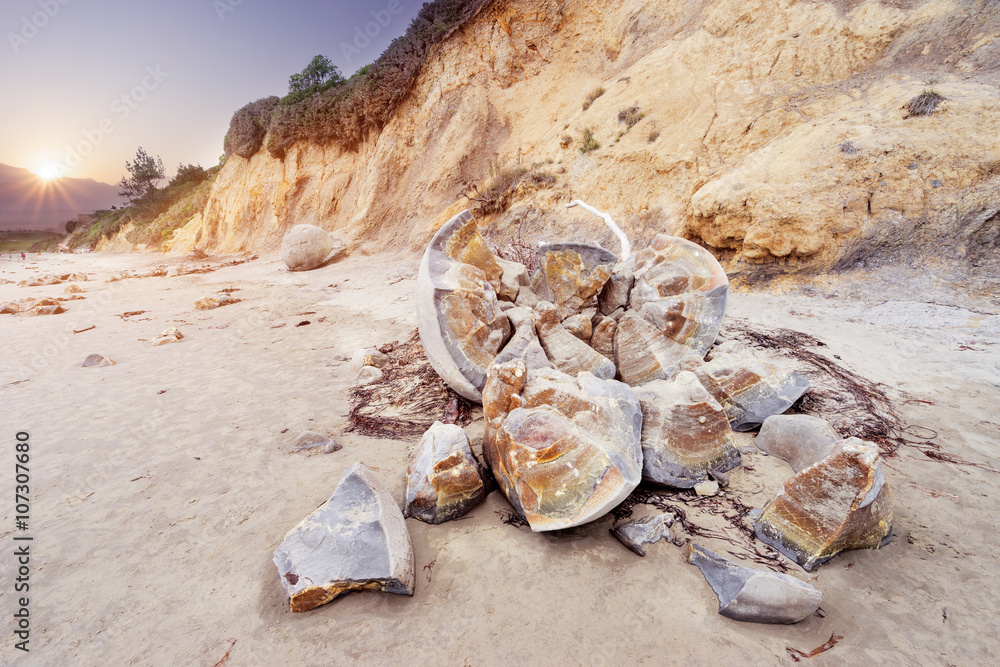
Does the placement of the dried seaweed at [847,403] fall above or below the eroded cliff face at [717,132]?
below

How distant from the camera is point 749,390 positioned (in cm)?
268

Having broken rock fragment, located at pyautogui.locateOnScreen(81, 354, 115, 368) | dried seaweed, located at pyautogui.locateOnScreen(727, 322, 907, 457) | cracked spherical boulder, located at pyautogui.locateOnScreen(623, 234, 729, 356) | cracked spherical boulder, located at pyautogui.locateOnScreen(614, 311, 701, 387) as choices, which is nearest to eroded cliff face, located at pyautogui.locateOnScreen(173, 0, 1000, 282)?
dried seaweed, located at pyautogui.locateOnScreen(727, 322, 907, 457)

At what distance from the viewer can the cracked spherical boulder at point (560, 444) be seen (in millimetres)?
1816

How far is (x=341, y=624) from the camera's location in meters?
1.54

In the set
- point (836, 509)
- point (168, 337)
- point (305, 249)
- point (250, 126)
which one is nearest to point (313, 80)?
point (250, 126)

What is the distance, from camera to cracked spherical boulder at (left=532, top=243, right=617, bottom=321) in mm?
3689

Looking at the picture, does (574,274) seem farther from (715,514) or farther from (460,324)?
(715,514)

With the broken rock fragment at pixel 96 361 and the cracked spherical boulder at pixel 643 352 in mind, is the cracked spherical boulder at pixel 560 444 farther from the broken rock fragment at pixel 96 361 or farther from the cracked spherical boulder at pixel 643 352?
the broken rock fragment at pixel 96 361

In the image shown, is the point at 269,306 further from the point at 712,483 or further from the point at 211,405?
the point at 712,483

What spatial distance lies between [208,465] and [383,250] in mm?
9656

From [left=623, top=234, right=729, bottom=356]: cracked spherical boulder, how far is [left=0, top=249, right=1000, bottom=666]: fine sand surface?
3.28 feet

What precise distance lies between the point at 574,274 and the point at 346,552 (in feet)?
9.26

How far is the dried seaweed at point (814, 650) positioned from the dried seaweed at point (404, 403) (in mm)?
2096

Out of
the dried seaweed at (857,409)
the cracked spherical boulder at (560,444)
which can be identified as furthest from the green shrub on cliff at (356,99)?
the cracked spherical boulder at (560,444)
